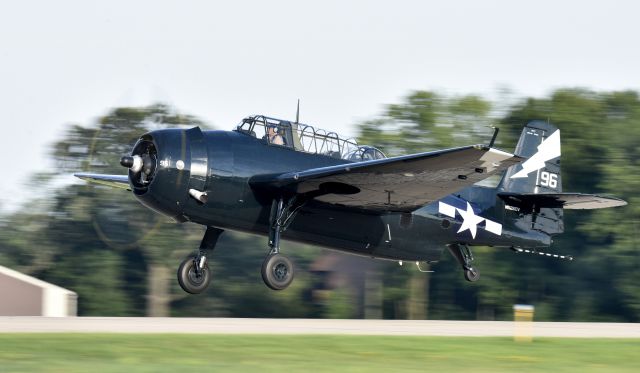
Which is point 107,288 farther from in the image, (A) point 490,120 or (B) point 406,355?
(B) point 406,355

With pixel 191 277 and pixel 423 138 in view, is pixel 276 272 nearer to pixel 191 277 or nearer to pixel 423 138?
pixel 191 277

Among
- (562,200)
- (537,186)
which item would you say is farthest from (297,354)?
(537,186)

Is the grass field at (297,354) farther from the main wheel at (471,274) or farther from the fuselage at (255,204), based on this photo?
the main wheel at (471,274)

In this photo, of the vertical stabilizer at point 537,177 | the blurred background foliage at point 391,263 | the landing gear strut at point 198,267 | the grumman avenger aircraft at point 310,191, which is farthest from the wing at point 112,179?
the blurred background foliage at point 391,263

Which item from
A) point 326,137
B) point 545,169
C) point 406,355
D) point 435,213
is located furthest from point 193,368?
point 545,169

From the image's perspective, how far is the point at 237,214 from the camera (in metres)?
16.9

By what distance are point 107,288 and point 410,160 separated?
33.3 meters

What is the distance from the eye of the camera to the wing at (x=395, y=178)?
15.1 meters

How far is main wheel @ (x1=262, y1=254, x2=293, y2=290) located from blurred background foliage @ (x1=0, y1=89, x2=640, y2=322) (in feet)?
90.8

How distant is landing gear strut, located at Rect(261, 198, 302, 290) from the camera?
55.8 ft

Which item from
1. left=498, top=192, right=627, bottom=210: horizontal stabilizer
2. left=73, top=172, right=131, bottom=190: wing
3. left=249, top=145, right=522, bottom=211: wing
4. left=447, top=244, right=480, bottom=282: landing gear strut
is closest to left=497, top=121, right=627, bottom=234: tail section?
left=498, top=192, right=627, bottom=210: horizontal stabilizer

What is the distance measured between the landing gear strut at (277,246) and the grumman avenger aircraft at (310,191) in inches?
0.7

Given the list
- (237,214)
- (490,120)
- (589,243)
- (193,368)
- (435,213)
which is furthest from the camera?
(490,120)

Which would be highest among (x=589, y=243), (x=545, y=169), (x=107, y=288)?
(x=545, y=169)
